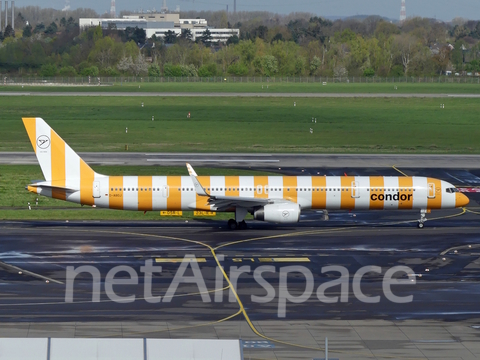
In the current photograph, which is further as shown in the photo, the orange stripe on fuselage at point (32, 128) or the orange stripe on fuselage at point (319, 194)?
the orange stripe on fuselage at point (319, 194)

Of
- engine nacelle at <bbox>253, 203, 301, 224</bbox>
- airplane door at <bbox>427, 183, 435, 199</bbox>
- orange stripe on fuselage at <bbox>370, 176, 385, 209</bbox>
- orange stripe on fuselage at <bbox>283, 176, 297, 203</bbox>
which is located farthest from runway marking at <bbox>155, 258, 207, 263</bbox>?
airplane door at <bbox>427, 183, 435, 199</bbox>

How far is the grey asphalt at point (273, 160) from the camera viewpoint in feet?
268

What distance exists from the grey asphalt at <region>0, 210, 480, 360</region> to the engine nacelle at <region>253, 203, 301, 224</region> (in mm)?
1298

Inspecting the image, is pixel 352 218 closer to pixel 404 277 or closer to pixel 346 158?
A: pixel 404 277

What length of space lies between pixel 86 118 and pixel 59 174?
78.4 metres

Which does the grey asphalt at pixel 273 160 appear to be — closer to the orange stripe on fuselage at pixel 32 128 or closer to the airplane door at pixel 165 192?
the airplane door at pixel 165 192

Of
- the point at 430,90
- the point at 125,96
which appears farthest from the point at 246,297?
the point at 430,90

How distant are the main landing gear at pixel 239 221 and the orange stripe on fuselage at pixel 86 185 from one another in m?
9.86

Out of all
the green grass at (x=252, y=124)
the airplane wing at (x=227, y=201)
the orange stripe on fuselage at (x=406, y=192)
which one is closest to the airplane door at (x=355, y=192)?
the orange stripe on fuselage at (x=406, y=192)

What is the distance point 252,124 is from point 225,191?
69388mm

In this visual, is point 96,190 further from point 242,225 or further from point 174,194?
point 242,225

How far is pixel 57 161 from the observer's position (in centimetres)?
5278

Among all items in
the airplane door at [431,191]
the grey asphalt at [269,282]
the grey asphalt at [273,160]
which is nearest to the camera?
the grey asphalt at [269,282]

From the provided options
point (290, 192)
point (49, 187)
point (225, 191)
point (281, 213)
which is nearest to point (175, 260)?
point (281, 213)
